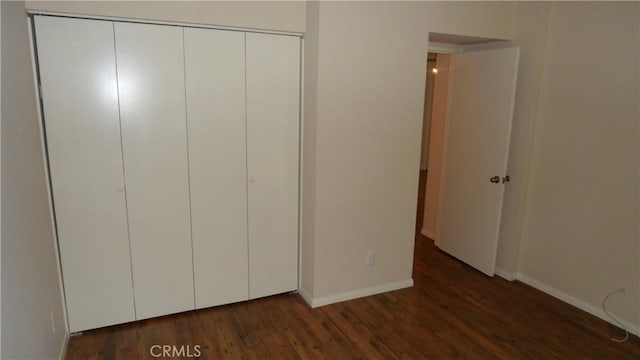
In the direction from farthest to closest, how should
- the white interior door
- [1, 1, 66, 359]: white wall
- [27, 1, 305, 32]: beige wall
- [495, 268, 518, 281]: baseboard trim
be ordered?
1. [495, 268, 518, 281]: baseboard trim
2. the white interior door
3. [27, 1, 305, 32]: beige wall
4. [1, 1, 66, 359]: white wall

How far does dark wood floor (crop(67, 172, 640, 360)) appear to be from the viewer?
256cm

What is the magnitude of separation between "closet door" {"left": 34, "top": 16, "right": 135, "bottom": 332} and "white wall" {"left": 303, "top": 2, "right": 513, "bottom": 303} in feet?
4.27

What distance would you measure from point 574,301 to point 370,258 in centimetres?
163

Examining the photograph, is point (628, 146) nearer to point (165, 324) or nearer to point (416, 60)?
point (416, 60)

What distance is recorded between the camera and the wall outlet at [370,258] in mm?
3240

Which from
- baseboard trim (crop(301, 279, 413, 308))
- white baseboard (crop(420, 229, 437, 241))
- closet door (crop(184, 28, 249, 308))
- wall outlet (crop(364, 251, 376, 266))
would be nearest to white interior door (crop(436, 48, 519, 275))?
white baseboard (crop(420, 229, 437, 241))

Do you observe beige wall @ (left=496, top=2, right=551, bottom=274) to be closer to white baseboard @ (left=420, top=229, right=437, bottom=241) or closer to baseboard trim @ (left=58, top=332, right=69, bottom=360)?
white baseboard @ (left=420, top=229, right=437, bottom=241)

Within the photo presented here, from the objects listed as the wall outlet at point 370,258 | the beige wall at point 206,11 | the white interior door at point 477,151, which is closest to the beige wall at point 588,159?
the white interior door at point 477,151

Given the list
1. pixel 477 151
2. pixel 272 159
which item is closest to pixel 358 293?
pixel 272 159

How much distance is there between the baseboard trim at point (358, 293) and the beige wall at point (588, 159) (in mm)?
1170

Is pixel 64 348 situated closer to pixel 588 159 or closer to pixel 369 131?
pixel 369 131

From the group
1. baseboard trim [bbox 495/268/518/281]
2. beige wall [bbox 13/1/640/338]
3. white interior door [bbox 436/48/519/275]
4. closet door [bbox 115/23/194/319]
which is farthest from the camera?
baseboard trim [bbox 495/268/518/281]

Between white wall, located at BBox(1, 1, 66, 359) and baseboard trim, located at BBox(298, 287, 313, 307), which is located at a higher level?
white wall, located at BBox(1, 1, 66, 359)

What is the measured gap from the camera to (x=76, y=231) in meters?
2.53
